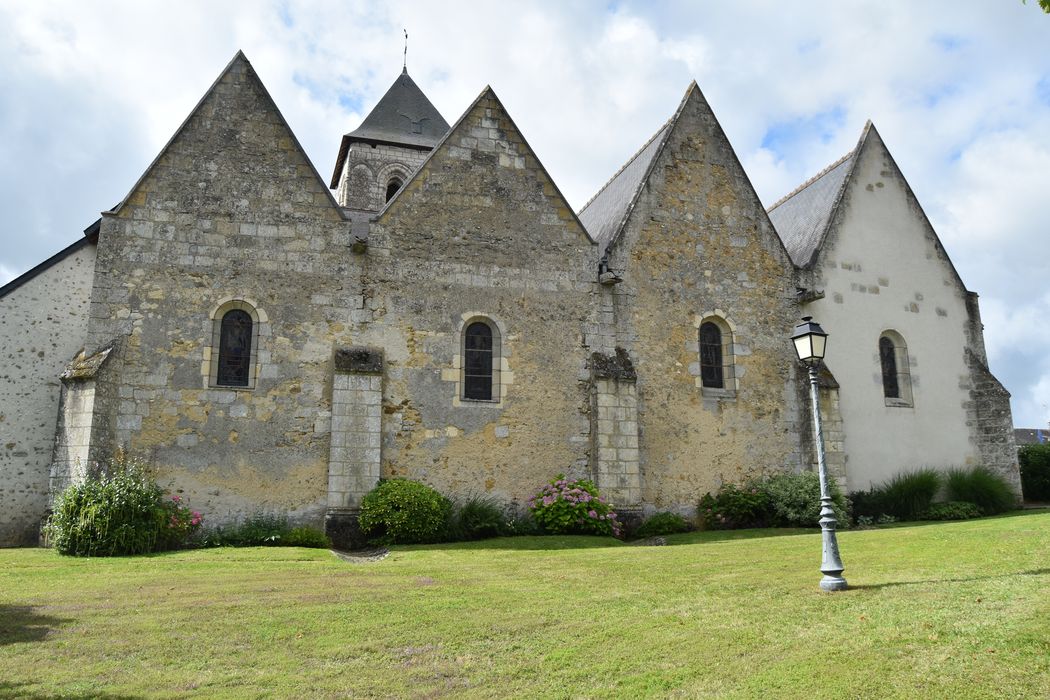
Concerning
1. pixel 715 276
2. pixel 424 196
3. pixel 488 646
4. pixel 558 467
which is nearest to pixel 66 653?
pixel 488 646

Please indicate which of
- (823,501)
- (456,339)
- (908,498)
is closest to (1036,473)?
(908,498)

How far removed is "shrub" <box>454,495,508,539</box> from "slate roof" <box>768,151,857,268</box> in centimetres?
924

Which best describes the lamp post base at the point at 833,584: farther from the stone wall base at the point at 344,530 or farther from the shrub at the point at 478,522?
the stone wall base at the point at 344,530

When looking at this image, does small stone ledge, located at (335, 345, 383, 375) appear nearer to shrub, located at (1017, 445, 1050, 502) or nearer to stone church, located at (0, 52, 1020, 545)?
stone church, located at (0, 52, 1020, 545)

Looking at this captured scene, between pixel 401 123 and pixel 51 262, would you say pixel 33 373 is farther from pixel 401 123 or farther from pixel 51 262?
pixel 401 123

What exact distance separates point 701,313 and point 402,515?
764 centimetres

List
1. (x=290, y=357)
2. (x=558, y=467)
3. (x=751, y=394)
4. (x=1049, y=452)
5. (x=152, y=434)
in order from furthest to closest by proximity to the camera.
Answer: (x=1049, y=452), (x=751, y=394), (x=558, y=467), (x=290, y=357), (x=152, y=434)

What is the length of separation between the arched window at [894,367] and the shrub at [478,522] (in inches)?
393

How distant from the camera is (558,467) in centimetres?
1504

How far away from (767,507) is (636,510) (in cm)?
286

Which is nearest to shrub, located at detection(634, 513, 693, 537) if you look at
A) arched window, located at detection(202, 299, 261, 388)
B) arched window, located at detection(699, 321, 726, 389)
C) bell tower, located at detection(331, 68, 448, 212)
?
arched window, located at detection(699, 321, 726, 389)

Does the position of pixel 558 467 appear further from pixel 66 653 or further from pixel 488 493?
pixel 66 653

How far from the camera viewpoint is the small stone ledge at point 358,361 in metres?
14.0

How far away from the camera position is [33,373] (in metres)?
13.9
